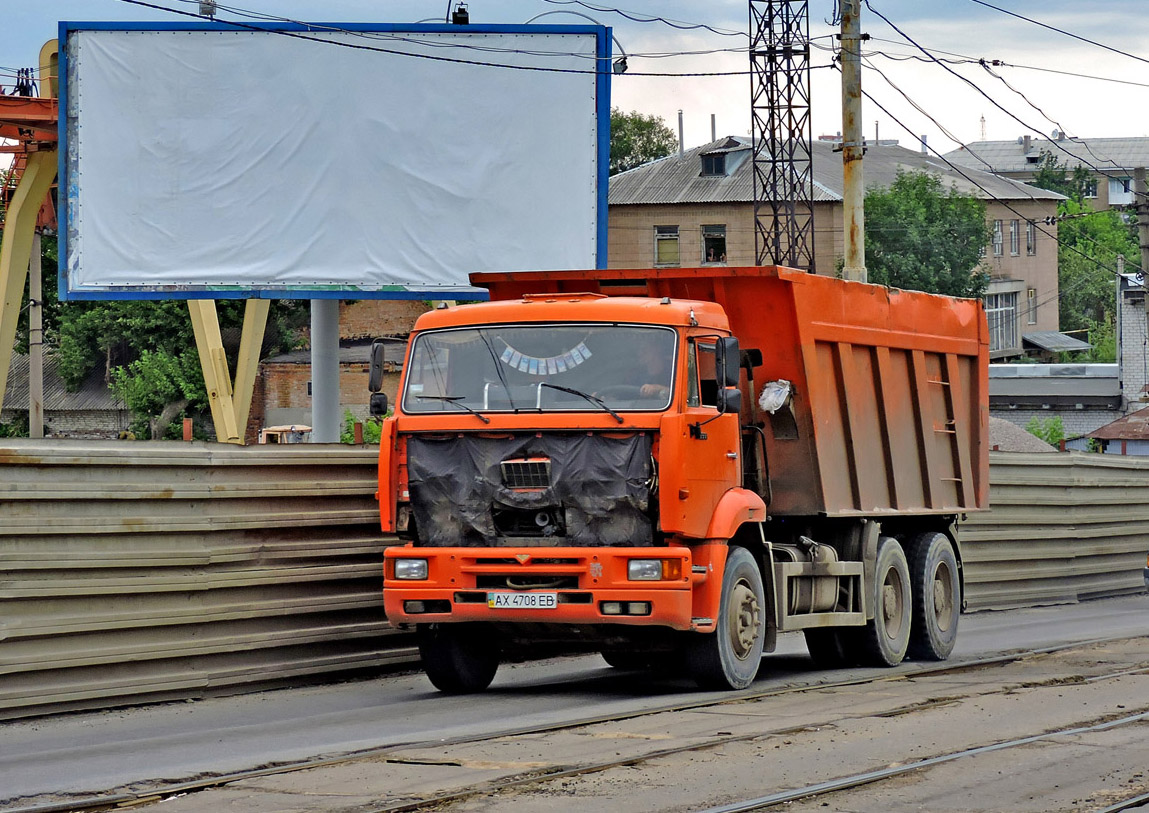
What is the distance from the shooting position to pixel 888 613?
14.4 m

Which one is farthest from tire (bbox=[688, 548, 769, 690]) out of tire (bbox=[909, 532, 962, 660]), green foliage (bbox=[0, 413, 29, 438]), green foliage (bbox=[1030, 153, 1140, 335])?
green foliage (bbox=[1030, 153, 1140, 335])

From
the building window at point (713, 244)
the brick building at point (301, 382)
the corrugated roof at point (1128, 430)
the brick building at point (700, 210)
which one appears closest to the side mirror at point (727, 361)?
the corrugated roof at point (1128, 430)

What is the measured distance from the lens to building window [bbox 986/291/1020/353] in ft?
265

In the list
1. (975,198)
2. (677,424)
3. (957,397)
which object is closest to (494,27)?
(957,397)

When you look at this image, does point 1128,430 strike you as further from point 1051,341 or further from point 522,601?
point 522,601

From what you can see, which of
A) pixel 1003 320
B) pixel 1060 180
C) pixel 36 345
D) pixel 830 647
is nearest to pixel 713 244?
pixel 1003 320

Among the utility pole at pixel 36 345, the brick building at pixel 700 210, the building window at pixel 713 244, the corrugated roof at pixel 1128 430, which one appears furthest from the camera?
the building window at pixel 713 244

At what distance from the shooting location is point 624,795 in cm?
736

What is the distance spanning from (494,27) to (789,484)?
9.71 metres

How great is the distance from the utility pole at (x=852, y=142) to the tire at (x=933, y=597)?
5.60 meters

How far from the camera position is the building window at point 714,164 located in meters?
68.4

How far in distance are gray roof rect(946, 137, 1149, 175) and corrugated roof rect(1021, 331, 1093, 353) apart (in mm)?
46013

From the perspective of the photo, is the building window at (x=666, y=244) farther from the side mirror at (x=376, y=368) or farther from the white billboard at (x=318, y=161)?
the side mirror at (x=376, y=368)

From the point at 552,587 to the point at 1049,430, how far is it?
47277mm
